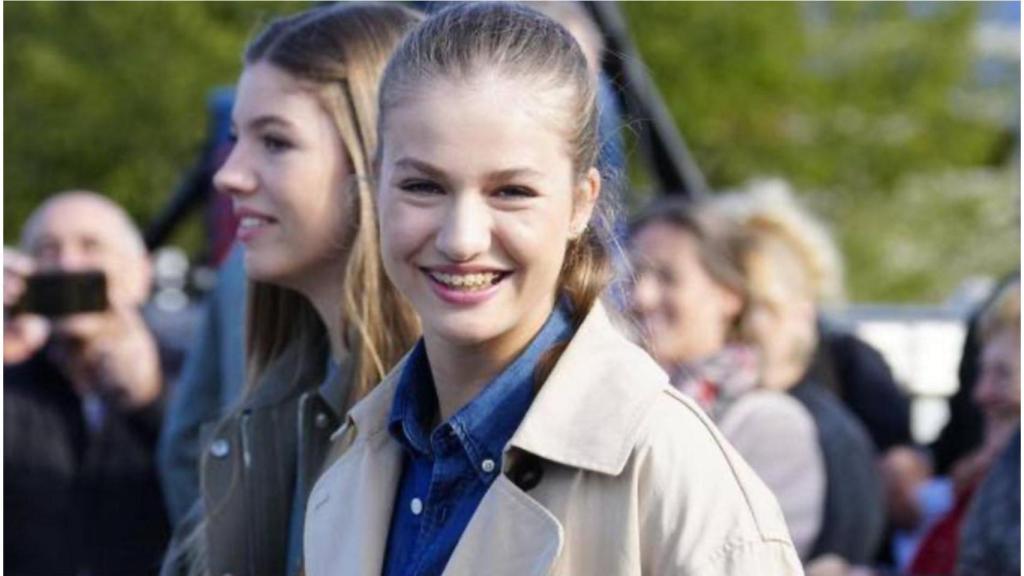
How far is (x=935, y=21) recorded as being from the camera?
25328 mm

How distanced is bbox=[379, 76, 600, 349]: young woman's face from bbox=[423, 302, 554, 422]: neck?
0.05 ft

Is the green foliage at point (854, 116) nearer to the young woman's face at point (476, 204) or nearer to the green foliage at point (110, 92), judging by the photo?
the green foliage at point (110, 92)

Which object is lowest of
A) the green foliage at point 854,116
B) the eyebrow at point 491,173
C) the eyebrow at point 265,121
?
the green foliage at point 854,116

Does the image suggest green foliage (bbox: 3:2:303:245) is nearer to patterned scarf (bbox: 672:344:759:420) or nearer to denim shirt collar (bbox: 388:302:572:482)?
patterned scarf (bbox: 672:344:759:420)

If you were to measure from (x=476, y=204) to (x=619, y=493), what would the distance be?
34 cm

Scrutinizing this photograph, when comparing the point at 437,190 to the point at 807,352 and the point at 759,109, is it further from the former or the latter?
the point at 759,109

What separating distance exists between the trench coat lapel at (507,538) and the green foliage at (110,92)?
51.5 feet

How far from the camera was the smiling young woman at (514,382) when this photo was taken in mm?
2156

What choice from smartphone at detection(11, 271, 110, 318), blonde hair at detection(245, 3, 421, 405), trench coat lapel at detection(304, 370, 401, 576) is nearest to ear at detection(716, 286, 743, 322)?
smartphone at detection(11, 271, 110, 318)

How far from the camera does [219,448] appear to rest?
9.98 ft

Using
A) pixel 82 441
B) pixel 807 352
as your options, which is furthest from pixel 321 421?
pixel 82 441

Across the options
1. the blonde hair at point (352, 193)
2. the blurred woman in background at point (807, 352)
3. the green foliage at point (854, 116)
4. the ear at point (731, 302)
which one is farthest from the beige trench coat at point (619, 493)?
the green foliage at point (854, 116)

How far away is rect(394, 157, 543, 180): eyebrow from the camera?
2240mm

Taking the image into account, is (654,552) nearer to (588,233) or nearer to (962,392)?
(588,233)
